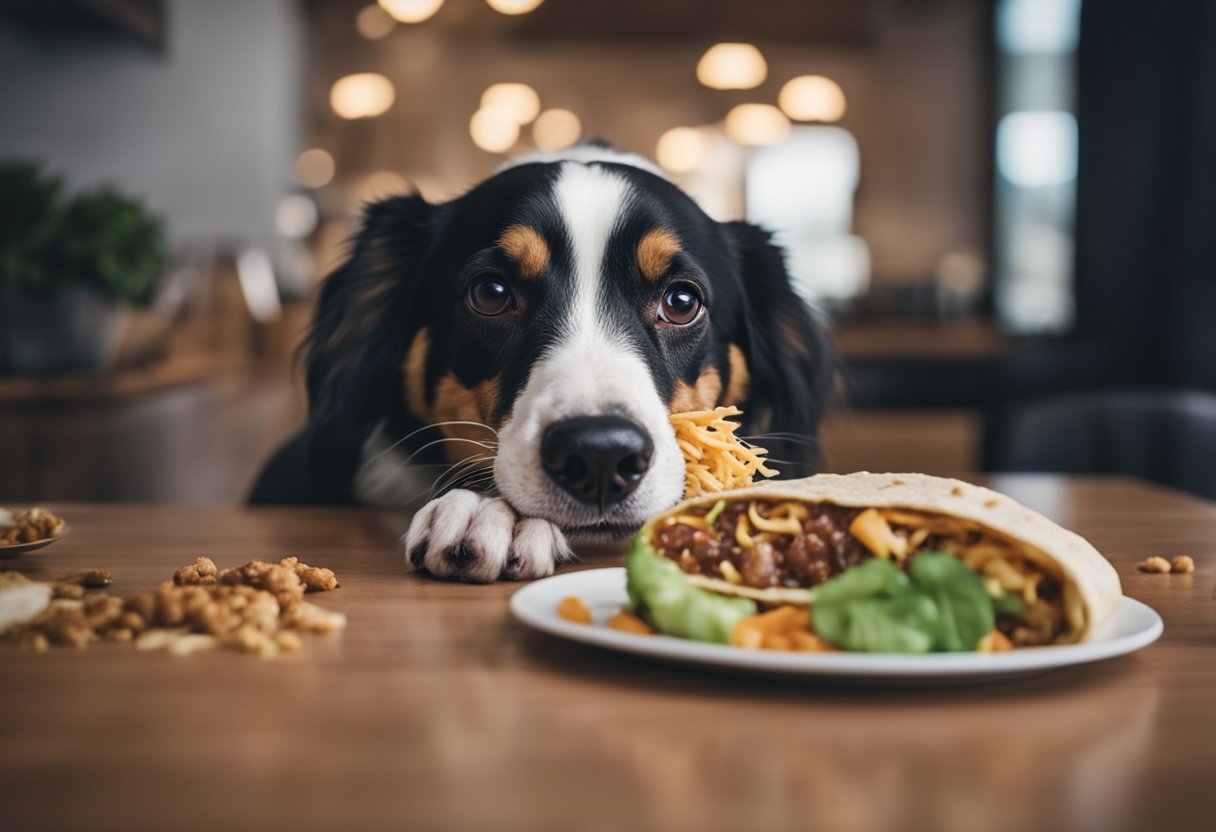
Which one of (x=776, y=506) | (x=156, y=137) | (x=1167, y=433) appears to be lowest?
(x=1167, y=433)

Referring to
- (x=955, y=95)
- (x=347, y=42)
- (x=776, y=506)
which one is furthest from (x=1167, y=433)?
(x=347, y=42)

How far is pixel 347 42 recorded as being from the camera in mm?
11227

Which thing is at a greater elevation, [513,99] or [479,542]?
[513,99]

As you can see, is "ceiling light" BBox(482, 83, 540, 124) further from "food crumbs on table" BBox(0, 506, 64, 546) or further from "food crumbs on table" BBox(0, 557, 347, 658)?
"food crumbs on table" BBox(0, 557, 347, 658)

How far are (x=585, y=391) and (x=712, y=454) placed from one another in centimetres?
18

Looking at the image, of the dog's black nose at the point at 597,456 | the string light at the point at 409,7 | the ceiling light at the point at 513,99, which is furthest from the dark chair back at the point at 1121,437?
the ceiling light at the point at 513,99

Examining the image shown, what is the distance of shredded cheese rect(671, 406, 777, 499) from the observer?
1354 millimetres

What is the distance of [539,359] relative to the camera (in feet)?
5.11

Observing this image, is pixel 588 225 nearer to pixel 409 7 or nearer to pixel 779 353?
pixel 779 353

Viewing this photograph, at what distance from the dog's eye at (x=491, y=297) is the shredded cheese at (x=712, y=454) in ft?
1.37

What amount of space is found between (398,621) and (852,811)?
1.67 feet

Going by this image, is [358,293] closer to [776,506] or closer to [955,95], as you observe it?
[776,506]

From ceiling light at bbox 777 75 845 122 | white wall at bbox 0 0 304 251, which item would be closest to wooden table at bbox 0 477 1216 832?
white wall at bbox 0 0 304 251

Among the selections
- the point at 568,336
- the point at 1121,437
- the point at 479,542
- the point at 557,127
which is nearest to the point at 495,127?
the point at 557,127
